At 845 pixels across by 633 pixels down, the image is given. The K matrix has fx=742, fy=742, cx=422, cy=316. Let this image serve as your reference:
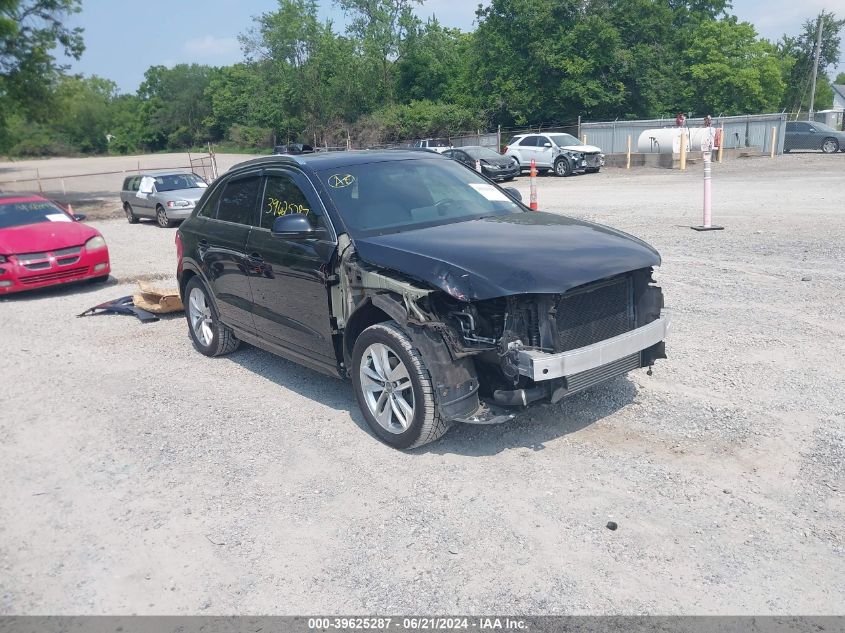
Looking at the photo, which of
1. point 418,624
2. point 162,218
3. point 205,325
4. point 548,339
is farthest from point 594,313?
point 162,218

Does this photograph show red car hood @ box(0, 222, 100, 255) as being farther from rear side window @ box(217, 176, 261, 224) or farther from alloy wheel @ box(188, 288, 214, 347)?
rear side window @ box(217, 176, 261, 224)

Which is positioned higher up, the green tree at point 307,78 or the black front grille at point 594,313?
the green tree at point 307,78

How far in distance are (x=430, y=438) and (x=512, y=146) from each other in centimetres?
3001

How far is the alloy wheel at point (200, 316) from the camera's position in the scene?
732cm

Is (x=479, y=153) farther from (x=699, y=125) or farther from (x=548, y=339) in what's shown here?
(x=548, y=339)

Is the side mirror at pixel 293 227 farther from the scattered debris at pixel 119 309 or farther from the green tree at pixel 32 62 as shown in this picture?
the green tree at pixel 32 62

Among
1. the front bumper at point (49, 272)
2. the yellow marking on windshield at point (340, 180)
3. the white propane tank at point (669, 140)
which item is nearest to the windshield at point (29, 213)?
the front bumper at point (49, 272)

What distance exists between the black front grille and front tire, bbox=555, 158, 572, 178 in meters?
27.4

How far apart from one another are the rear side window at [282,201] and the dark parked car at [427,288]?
17mm

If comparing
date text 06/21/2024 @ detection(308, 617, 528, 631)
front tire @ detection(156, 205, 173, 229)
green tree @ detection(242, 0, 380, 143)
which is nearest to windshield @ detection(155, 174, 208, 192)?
front tire @ detection(156, 205, 173, 229)

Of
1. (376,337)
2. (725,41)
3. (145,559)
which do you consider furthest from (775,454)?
(725,41)

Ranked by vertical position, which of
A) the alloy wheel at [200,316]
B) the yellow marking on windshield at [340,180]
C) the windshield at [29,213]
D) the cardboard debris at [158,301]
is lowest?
the cardboard debris at [158,301]

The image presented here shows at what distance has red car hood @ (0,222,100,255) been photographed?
11.1 metres

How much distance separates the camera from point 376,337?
4859 mm
